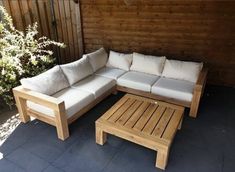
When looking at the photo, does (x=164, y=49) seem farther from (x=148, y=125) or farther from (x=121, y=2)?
(x=148, y=125)

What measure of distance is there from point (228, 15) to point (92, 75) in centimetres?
270

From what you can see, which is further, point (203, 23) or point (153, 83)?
point (203, 23)

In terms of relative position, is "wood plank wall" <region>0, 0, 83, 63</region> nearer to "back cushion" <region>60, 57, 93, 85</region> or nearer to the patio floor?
"back cushion" <region>60, 57, 93, 85</region>

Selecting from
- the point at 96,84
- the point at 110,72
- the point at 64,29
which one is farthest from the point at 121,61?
the point at 64,29

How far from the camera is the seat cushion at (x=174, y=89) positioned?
317cm

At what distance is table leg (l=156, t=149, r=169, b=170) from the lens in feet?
7.04

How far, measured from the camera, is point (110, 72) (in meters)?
3.96

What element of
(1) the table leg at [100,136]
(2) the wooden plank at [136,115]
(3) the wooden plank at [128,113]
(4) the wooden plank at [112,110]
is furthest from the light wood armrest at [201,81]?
(1) the table leg at [100,136]

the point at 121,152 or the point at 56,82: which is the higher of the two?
the point at 56,82

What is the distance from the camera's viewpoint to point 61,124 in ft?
8.53

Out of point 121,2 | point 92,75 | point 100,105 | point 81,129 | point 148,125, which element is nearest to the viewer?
point 148,125

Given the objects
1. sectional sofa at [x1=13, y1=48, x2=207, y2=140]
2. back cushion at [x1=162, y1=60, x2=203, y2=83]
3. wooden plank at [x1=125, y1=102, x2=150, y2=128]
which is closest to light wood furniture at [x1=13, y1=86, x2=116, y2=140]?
sectional sofa at [x1=13, y1=48, x2=207, y2=140]

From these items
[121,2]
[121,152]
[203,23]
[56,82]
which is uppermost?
[121,2]

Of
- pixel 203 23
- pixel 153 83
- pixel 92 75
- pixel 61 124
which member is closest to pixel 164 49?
pixel 203 23
